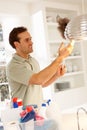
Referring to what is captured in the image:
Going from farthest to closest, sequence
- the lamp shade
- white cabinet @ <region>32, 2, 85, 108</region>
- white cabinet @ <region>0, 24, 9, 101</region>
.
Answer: white cabinet @ <region>32, 2, 85, 108</region>
white cabinet @ <region>0, 24, 9, 101</region>
the lamp shade

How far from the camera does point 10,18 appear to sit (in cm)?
233

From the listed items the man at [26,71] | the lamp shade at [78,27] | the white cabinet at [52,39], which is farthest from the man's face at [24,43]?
the white cabinet at [52,39]

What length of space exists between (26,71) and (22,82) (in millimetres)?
65

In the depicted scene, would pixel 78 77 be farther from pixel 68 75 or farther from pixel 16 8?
pixel 16 8

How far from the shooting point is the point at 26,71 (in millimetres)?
1263

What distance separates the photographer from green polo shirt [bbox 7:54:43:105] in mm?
1263

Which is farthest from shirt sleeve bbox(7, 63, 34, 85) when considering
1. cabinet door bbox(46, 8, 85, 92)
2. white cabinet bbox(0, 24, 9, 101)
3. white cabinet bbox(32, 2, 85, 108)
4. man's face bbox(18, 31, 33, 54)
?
cabinet door bbox(46, 8, 85, 92)

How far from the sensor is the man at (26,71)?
122 cm

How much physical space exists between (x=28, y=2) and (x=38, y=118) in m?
1.73

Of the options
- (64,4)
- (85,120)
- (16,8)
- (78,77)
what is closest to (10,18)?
(16,8)

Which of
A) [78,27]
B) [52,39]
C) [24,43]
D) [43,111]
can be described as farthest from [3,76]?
[52,39]

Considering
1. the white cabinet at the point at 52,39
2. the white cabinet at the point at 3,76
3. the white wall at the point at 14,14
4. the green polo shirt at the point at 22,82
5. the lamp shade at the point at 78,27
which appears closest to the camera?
the lamp shade at the point at 78,27

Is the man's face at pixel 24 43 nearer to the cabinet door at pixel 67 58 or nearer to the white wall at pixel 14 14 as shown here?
the white wall at pixel 14 14

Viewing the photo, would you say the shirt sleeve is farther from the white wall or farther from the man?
the white wall
